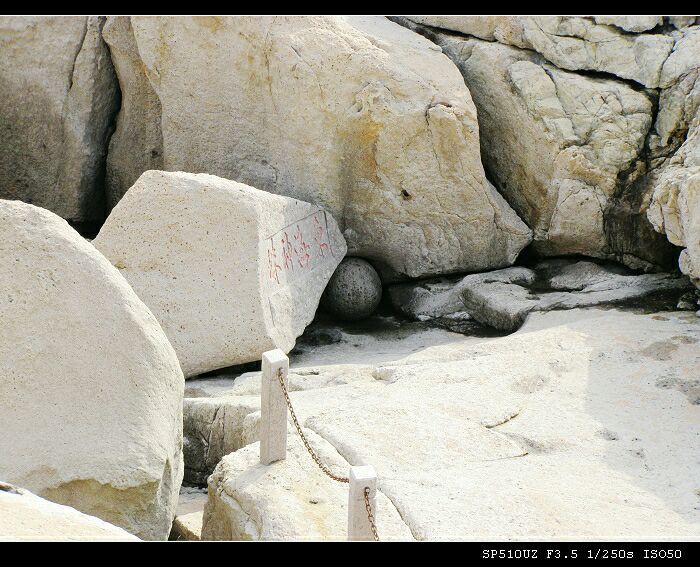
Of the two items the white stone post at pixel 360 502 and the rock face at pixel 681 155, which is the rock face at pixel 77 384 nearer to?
the white stone post at pixel 360 502

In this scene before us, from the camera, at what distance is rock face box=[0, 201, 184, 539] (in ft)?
13.8

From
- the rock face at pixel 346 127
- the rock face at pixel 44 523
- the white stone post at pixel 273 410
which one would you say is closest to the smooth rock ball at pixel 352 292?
the rock face at pixel 346 127

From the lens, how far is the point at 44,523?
3369 mm

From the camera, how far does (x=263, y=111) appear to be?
7.90 m

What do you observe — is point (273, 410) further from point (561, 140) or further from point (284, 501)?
point (561, 140)

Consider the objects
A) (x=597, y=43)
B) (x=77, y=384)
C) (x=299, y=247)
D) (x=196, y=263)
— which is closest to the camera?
(x=77, y=384)

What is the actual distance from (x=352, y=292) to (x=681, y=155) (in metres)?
2.65

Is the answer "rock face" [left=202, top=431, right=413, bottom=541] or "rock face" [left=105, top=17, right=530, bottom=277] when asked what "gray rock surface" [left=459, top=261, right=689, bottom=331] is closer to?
"rock face" [left=105, top=17, right=530, bottom=277]

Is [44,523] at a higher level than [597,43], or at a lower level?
lower

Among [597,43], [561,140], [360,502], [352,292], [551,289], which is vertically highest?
[597,43]

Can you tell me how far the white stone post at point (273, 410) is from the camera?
179 inches

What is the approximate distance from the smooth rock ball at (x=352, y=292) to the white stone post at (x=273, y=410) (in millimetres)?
3293

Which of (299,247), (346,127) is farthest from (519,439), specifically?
(346,127)

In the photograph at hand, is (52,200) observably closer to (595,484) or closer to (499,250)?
(499,250)
